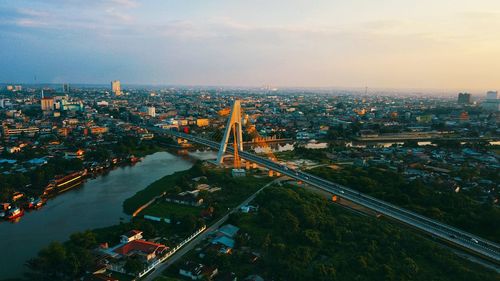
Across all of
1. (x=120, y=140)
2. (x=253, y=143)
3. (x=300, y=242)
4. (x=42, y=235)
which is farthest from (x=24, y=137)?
(x=300, y=242)

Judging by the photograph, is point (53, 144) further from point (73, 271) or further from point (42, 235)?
point (73, 271)

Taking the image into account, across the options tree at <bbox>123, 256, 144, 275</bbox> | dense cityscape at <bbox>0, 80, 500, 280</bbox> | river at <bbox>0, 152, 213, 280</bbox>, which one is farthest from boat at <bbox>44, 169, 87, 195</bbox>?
tree at <bbox>123, 256, 144, 275</bbox>

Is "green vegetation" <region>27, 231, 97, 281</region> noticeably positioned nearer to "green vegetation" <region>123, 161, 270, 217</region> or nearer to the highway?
"green vegetation" <region>123, 161, 270, 217</region>

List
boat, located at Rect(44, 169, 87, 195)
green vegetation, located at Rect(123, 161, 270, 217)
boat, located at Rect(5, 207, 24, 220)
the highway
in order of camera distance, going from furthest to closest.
A: 1. boat, located at Rect(44, 169, 87, 195)
2. green vegetation, located at Rect(123, 161, 270, 217)
3. boat, located at Rect(5, 207, 24, 220)
4. the highway

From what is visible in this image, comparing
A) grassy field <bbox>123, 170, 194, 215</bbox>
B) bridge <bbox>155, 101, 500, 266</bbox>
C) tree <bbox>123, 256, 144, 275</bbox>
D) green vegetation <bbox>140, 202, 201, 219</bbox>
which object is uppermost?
bridge <bbox>155, 101, 500, 266</bbox>

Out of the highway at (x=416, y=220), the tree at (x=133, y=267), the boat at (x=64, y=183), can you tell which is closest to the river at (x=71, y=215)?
the boat at (x=64, y=183)

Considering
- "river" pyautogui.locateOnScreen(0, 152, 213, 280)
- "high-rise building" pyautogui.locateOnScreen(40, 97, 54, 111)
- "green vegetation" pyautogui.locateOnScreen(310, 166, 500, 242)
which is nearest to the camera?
"river" pyautogui.locateOnScreen(0, 152, 213, 280)

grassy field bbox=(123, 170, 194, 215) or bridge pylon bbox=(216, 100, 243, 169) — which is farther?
bridge pylon bbox=(216, 100, 243, 169)

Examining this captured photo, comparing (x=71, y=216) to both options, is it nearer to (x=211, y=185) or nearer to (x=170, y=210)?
(x=170, y=210)
